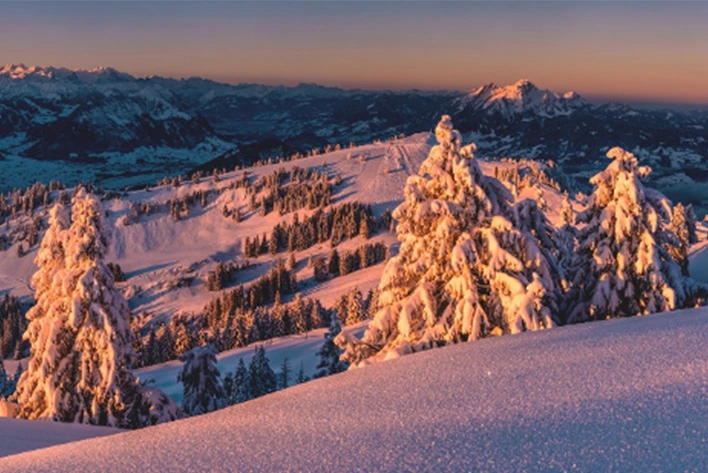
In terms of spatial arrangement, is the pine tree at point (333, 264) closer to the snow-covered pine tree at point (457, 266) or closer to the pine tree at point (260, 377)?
the pine tree at point (260, 377)

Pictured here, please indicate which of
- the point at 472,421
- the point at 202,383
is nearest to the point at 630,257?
the point at 472,421

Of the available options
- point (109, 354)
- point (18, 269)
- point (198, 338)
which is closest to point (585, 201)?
point (109, 354)

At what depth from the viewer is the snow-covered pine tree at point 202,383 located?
3375cm

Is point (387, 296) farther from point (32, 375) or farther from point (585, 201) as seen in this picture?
point (32, 375)

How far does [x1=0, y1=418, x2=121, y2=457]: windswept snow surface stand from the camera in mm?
11752

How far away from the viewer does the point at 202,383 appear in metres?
34.2

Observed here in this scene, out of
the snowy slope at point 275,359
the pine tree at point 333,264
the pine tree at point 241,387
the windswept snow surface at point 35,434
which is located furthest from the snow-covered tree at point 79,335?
the pine tree at point 333,264

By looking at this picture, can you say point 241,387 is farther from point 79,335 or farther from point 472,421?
point 472,421

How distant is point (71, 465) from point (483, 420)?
20.1 ft

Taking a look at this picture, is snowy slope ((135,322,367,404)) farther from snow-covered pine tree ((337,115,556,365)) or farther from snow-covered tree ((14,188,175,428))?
snow-covered pine tree ((337,115,556,365))

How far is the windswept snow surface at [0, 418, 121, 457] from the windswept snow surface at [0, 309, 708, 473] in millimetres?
3024

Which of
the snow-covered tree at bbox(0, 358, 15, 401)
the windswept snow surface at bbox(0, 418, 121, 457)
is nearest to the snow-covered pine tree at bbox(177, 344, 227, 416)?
the windswept snow surface at bbox(0, 418, 121, 457)

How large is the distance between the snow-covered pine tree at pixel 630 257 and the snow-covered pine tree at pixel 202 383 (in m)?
22.9

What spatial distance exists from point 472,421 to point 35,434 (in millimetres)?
11685
